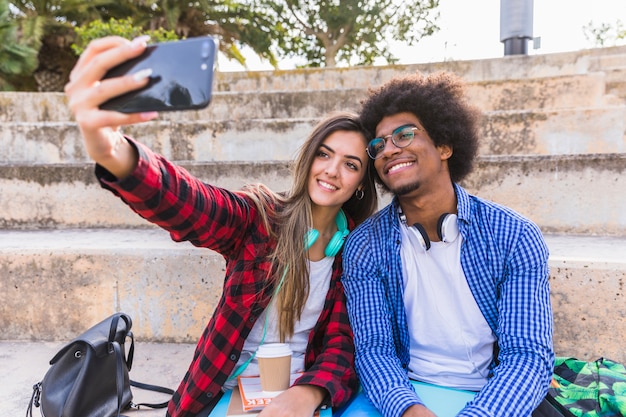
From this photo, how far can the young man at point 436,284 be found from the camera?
1.47 meters

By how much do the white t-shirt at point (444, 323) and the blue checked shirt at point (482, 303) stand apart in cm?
3

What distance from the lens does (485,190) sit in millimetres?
2994

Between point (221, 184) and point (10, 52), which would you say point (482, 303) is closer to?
point (221, 184)

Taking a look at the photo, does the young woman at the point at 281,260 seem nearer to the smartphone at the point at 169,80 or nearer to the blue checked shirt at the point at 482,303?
the blue checked shirt at the point at 482,303

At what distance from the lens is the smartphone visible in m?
0.91

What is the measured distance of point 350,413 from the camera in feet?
5.00

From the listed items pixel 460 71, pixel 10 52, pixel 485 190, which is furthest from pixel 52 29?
pixel 485 190

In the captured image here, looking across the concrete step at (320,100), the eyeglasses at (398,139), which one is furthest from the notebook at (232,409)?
the concrete step at (320,100)

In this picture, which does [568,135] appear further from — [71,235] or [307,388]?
[71,235]

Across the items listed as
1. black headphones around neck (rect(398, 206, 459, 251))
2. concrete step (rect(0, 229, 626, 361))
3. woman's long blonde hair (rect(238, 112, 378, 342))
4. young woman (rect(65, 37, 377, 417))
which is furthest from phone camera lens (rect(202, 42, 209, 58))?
concrete step (rect(0, 229, 626, 361))

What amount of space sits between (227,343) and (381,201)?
5.57ft

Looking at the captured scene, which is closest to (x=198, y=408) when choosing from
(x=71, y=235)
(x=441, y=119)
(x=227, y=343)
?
(x=227, y=343)

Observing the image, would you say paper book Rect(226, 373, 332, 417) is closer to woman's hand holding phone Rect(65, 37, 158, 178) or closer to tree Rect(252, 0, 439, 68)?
woman's hand holding phone Rect(65, 37, 158, 178)

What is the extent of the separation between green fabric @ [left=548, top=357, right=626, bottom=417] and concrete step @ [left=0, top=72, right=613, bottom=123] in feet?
9.02
